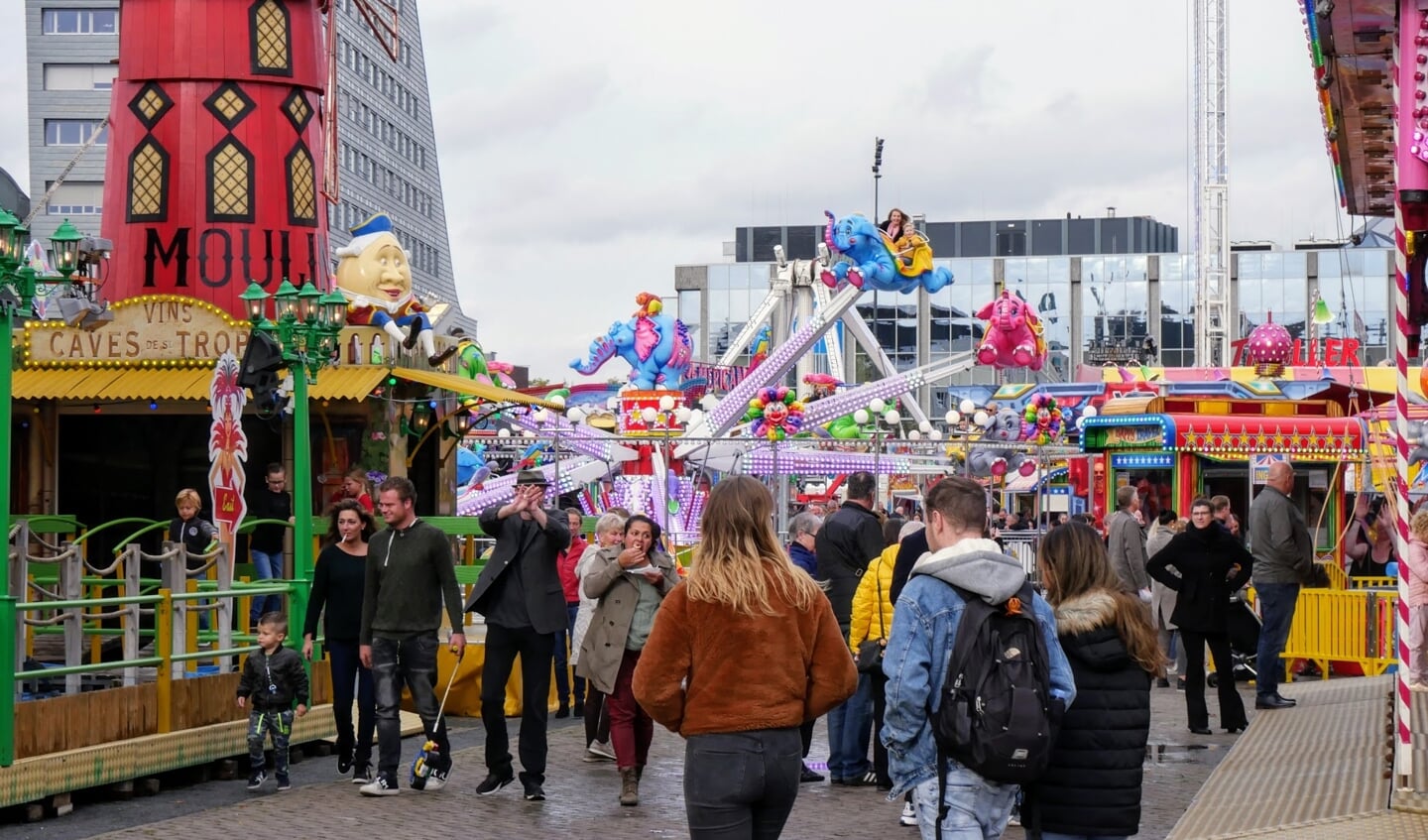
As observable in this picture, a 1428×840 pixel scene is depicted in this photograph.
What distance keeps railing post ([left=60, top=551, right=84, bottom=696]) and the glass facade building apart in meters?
68.7

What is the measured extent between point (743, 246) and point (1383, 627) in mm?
83690

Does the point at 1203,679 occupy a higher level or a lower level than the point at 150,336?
lower

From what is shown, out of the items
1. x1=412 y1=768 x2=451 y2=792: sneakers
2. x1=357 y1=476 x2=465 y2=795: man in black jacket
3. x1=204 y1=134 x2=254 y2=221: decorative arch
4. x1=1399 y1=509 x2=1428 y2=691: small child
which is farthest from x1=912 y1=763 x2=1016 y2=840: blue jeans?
x1=204 y1=134 x2=254 y2=221: decorative arch

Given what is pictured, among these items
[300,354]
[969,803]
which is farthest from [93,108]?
[969,803]

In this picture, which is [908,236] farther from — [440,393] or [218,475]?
[218,475]

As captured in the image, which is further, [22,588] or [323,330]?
[323,330]

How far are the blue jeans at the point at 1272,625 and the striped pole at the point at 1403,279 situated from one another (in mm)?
4864

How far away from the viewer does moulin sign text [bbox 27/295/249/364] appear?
804 inches

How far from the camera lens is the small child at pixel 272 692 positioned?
1129 centimetres

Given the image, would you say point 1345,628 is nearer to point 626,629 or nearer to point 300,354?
point 626,629

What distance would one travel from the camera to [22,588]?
12102 millimetres

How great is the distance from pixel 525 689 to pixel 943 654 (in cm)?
534

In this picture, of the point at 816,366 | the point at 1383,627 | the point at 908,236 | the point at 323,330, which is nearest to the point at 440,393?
the point at 323,330

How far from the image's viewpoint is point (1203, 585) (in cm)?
1298
